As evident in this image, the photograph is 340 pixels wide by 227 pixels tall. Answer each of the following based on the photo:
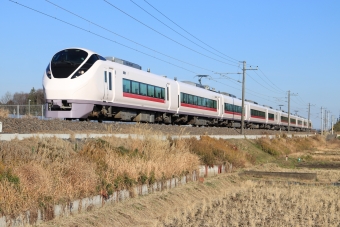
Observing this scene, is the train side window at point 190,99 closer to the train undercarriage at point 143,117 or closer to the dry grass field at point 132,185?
the train undercarriage at point 143,117

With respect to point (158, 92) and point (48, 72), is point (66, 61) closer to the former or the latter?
point (48, 72)

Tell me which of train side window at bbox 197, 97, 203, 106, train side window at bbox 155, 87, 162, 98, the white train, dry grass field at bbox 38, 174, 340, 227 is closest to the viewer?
dry grass field at bbox 38, 174, 340, 227

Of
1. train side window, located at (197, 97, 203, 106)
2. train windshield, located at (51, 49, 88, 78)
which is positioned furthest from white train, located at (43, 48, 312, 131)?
train side window, located at (197, 97, 203, 106)

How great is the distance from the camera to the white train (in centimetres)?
2322

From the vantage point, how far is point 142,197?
42.0 feet

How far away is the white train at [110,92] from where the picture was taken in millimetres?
23219

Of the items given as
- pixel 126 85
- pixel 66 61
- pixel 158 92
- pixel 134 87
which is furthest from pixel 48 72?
pixel 158 92

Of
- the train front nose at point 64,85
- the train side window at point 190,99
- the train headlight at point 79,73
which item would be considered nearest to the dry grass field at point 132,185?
the train front nose at point 64,85

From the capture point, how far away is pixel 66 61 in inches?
940

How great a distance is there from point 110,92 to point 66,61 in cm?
303

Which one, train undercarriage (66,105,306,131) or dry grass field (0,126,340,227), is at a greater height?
train undercarriage (66,105,306,131)

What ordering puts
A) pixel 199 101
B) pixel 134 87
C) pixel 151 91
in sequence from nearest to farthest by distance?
pixel 134 87
pixel 151 91
pixel 199 101

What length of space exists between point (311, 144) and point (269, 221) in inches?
2257

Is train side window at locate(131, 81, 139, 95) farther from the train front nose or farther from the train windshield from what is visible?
the train front nose
